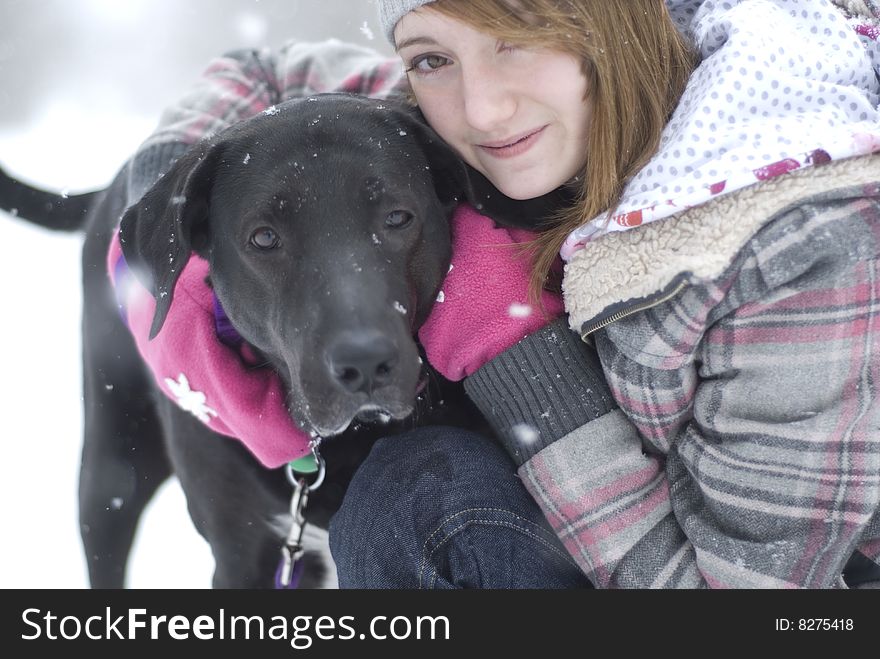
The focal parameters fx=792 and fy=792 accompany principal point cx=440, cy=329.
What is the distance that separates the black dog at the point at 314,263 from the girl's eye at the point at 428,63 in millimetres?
129

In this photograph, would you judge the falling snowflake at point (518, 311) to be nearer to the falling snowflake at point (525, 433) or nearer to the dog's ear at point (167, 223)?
the falling snowflake at point (525, 433)

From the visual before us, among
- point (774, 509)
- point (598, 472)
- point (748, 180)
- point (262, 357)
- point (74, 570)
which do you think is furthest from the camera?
point (74, 570)

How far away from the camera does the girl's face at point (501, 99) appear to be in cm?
159

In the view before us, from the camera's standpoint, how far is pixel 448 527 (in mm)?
1688

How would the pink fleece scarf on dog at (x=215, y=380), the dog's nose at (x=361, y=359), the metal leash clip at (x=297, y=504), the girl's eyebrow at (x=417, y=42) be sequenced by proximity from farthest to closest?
the metal leash clip at (x=297, y=504) < the pink fleece scarf on dog at (x=215, y=380) < the girl's eyebrow at (x=417, y=42) < the dog's nose at (x=361, y=359)

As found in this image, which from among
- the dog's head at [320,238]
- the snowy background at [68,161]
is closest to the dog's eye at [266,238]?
the dog's head at [320,238]

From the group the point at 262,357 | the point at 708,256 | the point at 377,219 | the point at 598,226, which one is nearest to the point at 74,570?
the point at 262,357

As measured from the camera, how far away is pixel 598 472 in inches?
64.4

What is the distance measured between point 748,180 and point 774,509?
2.03 feet

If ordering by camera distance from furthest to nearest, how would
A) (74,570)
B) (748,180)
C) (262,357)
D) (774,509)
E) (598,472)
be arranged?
(74,570) → (262,357) → (598,472) → (774,509) → (748,180)

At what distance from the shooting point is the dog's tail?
2.59m

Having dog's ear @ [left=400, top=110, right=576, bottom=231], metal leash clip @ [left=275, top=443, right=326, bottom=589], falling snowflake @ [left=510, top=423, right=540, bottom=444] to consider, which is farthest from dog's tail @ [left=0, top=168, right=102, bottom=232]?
falling snowflake @ [left=510, top=423, right=540, bottom=444]
